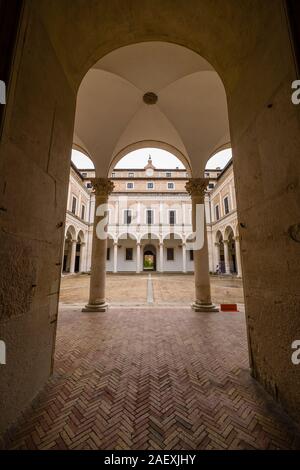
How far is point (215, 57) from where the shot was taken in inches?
128

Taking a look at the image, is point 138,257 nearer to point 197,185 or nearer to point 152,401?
point 197,185

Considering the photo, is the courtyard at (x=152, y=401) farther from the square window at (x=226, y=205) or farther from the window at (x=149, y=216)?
the window at (x=149, y=216)

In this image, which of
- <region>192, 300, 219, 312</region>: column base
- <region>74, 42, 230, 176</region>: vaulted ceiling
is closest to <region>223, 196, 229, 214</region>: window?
<region>74, 42, 230, 176</region>: vaulted ceiling

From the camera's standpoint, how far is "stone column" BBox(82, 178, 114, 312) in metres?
6.62

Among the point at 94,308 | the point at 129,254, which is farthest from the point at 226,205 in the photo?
the point at 94,308

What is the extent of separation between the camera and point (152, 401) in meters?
2.17

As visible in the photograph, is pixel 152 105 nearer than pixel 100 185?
Yes

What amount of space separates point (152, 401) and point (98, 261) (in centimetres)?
528

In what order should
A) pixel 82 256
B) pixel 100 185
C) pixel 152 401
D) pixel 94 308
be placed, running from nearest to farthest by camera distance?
pixel 152 401 < pixel 94 308 < pixel 100 185 < pixel 82 256

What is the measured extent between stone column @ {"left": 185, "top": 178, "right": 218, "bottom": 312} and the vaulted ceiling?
66 centimetres

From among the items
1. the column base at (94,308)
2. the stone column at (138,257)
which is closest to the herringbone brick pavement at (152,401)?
the column base at (94,308)

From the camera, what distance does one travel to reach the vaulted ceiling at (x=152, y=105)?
5273mm

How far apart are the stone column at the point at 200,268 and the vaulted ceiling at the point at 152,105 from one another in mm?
655

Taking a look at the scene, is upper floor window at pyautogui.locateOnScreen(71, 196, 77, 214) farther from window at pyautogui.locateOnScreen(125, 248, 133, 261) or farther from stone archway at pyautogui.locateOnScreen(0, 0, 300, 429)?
stone archway at pyautogui.locateOnScreen(0, 0, 300, 429)
